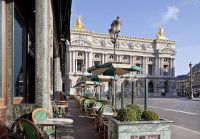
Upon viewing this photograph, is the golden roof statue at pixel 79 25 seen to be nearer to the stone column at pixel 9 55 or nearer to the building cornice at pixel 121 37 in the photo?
A: the building cornice at pixel 121 37

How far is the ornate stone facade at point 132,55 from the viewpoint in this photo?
347 ft

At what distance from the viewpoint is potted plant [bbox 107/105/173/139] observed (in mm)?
5535

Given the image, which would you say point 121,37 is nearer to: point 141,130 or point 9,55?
point 9,55

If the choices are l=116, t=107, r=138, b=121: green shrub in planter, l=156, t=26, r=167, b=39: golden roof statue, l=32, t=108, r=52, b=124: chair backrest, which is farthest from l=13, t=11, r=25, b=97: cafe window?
l=156, t=26, r=167, b=39: golden roof statue

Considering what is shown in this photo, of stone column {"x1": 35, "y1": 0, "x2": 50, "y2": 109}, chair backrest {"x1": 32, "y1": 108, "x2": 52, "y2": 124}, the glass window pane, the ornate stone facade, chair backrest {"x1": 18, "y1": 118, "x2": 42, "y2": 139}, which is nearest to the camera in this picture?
chair backrest {"x1": 18, "y1": 118, "x2": 42, "y2": 139}

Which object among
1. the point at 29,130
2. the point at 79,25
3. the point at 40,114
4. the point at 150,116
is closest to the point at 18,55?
the point at 40,114

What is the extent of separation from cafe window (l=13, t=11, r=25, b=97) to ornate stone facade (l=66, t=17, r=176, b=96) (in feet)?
302

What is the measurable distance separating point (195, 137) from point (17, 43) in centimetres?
606

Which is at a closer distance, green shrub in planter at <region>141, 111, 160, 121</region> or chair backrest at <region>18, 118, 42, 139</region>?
chair backrest at <region>18, 118, 42, 139</region>

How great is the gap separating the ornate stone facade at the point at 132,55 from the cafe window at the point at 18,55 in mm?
92173

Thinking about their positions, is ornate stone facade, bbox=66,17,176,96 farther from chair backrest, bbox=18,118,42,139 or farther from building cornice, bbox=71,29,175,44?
chair backrest, bbox=18,118,42,139

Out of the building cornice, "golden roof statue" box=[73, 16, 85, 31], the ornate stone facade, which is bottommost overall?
the ornate stone facade

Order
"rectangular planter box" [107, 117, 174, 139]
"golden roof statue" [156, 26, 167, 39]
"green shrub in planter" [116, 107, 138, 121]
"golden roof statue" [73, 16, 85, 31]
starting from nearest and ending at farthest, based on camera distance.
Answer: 1. "rectangular planter box" [107, 117, 174, 139]
2. "green shrub in planter" [116, 107, 138, 121]
3. "golden roof statue" [73, 16, 85, 31]
4. "golden roof statue" [156, 26, 167, 39]

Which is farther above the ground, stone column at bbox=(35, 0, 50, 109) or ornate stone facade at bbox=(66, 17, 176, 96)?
ornate stone facade at bbox=(66, 17, 176, 96)
